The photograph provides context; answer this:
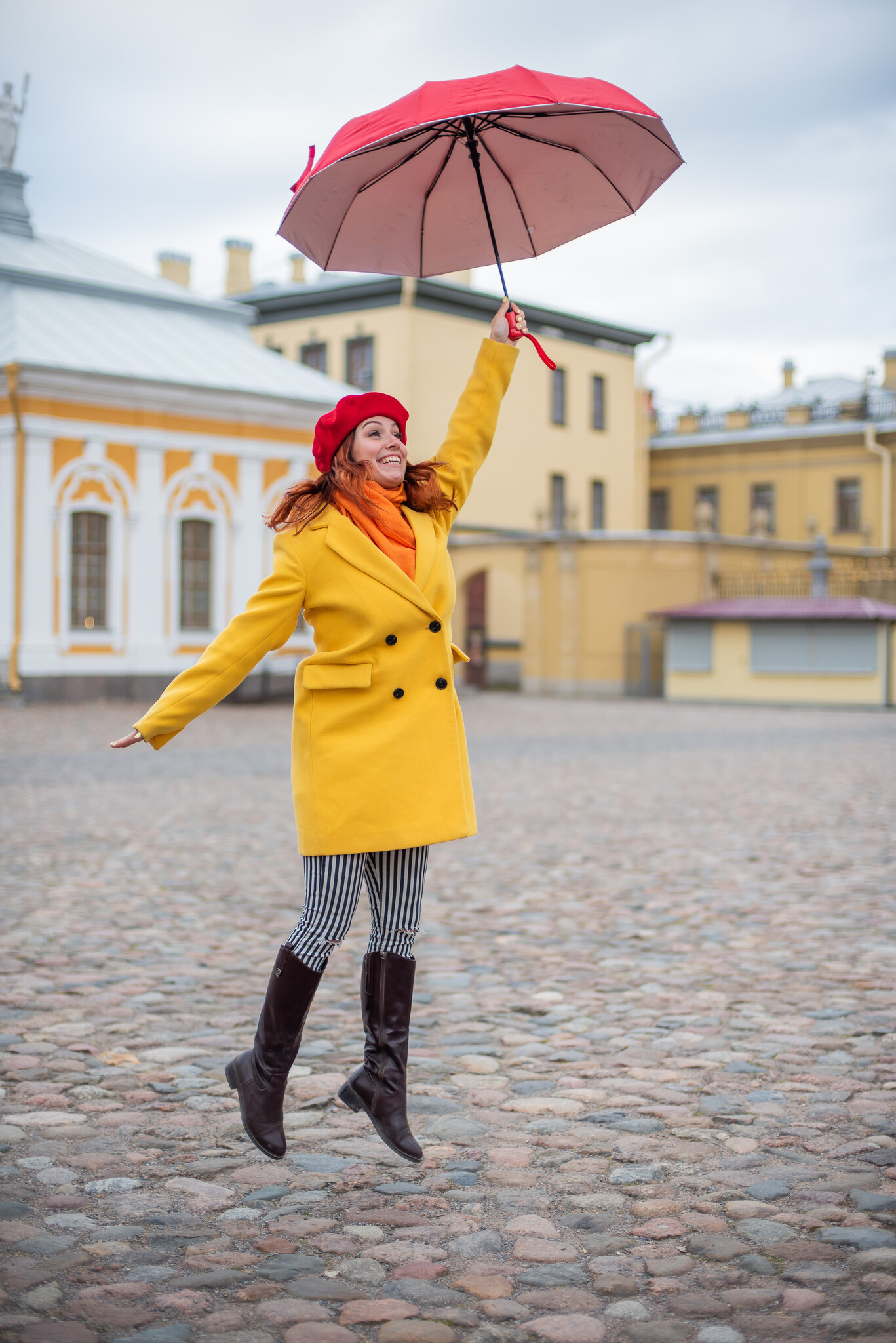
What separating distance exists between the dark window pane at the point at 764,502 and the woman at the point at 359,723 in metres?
43.8

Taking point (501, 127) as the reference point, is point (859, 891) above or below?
below

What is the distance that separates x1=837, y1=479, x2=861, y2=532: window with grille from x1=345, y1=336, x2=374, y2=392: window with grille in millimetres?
16451

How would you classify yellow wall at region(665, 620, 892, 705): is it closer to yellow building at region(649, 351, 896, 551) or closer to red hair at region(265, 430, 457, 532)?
yellow building at region(649, 351, 896, 551)

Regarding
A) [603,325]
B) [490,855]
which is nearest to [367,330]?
[603,325]

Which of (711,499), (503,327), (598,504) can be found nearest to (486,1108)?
(503,327)

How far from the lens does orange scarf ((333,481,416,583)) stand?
3.50 m

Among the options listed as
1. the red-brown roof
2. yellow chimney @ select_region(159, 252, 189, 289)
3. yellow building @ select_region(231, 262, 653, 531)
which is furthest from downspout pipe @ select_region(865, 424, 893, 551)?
yellow chimney @ select_region(159, 252, 189, 289)

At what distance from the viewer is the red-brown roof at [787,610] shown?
2839cm

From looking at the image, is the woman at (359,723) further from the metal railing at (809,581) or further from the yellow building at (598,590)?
the metal railing at (809,581)

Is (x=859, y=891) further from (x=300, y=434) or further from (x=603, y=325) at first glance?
(x=603, y=325)

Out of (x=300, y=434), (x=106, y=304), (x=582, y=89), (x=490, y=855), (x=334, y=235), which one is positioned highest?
(x=106, y=304)

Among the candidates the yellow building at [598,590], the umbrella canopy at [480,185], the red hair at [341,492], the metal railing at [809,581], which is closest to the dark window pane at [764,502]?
the metal railing at [809,581]

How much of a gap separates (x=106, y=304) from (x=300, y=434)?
15.3ft

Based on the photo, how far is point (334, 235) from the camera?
159 inches
